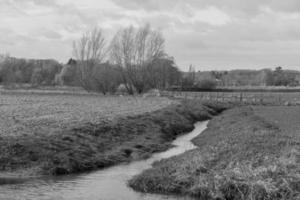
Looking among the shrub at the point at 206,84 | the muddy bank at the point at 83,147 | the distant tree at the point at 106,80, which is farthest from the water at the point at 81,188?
the shrub at the point at 206,84

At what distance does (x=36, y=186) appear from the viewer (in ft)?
61.4

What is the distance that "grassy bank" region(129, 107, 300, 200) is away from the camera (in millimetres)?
16006

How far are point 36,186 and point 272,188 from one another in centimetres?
935

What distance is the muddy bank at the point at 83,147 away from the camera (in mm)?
22062

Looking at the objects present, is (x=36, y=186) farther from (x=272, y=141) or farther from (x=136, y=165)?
(x=272, y=141)

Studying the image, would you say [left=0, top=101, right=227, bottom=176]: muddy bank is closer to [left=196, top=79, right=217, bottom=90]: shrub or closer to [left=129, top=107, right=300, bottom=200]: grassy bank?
[left=129, top=107, right=300, bottom=200]: grassy bank

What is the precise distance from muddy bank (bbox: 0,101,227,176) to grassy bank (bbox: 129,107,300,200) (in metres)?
4.53

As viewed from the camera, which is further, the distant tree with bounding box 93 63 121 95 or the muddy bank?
the distant tree with bounding box 93 63 121 95

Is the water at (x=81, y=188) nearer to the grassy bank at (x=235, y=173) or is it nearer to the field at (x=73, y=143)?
the grassy bank at (x=235, y=173)

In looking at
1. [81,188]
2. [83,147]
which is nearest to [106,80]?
[83,147]

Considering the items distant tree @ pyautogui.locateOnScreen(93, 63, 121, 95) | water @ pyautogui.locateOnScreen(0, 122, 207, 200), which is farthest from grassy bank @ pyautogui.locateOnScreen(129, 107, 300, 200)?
distant tree @ pyautogui.locateOnScreen(93, 63, 121, 95)

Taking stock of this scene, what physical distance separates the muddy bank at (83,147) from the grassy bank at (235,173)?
453 cm

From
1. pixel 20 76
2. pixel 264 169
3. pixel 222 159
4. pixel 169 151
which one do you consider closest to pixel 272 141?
pixel 222 159

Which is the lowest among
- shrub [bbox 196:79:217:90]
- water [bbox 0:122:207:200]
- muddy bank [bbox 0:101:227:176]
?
water [bbox 0:122:207:200]
